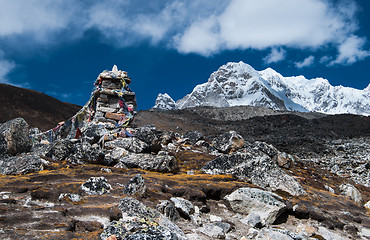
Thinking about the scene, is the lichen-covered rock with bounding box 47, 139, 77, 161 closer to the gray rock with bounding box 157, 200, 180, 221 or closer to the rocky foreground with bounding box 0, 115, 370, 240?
the rocky foreground with bounding box 0, 115, 370, 240

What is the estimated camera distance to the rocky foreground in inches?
218

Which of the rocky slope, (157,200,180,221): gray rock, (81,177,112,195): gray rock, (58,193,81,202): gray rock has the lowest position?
(157,200,180,221): gray rock

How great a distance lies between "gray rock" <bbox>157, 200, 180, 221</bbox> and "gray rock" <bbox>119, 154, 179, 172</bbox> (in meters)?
5.16

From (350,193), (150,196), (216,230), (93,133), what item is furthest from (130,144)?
(350,193)

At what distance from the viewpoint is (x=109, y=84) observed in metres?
17.6

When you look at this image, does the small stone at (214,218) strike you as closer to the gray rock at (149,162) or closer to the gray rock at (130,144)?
the gray rock at (149,162)

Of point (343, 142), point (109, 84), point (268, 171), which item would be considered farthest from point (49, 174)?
point (343, 142)

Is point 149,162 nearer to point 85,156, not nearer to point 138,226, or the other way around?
point 85,156

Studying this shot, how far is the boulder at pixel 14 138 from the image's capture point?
1320 cm

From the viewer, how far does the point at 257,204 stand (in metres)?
8.21

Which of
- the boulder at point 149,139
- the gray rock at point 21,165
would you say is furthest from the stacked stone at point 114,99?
the gray rock at point 21,165

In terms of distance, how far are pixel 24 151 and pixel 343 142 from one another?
37.5 metres

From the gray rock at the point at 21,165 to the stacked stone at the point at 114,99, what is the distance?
19.9ft

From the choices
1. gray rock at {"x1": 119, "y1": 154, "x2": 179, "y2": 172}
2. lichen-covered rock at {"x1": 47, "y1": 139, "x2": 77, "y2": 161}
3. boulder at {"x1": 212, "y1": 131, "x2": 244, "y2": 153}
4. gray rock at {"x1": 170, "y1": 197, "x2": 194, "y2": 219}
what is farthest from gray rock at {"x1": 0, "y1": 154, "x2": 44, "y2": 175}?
boulder at {"x1": 212, "y1": 131, "x2": 244, "y2": 153}
